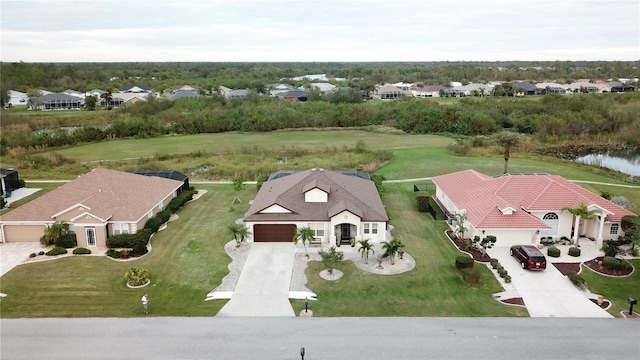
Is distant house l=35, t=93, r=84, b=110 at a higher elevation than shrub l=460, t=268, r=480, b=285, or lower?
higher

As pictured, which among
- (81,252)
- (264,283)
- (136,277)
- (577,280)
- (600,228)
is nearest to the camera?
(577,280)

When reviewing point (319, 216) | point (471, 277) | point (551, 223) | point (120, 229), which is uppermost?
point (319, 216)

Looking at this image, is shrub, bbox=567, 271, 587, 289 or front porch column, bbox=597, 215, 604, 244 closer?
shrub, bbox=567, 271, 587, 289

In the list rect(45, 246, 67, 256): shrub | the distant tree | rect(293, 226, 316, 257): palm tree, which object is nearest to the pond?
rect(293, 226, 316, 257): palm tree

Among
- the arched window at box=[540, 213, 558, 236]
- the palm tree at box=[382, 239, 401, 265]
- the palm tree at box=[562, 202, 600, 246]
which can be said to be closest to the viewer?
the palm tree at box=[382, 239, 401, 265]

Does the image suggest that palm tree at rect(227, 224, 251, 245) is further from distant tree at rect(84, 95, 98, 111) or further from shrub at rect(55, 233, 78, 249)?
distant tree at rect(84, 95, 98, 111)

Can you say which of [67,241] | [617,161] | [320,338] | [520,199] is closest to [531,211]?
[520,199]

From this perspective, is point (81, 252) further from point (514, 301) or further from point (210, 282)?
point (514, 301)
